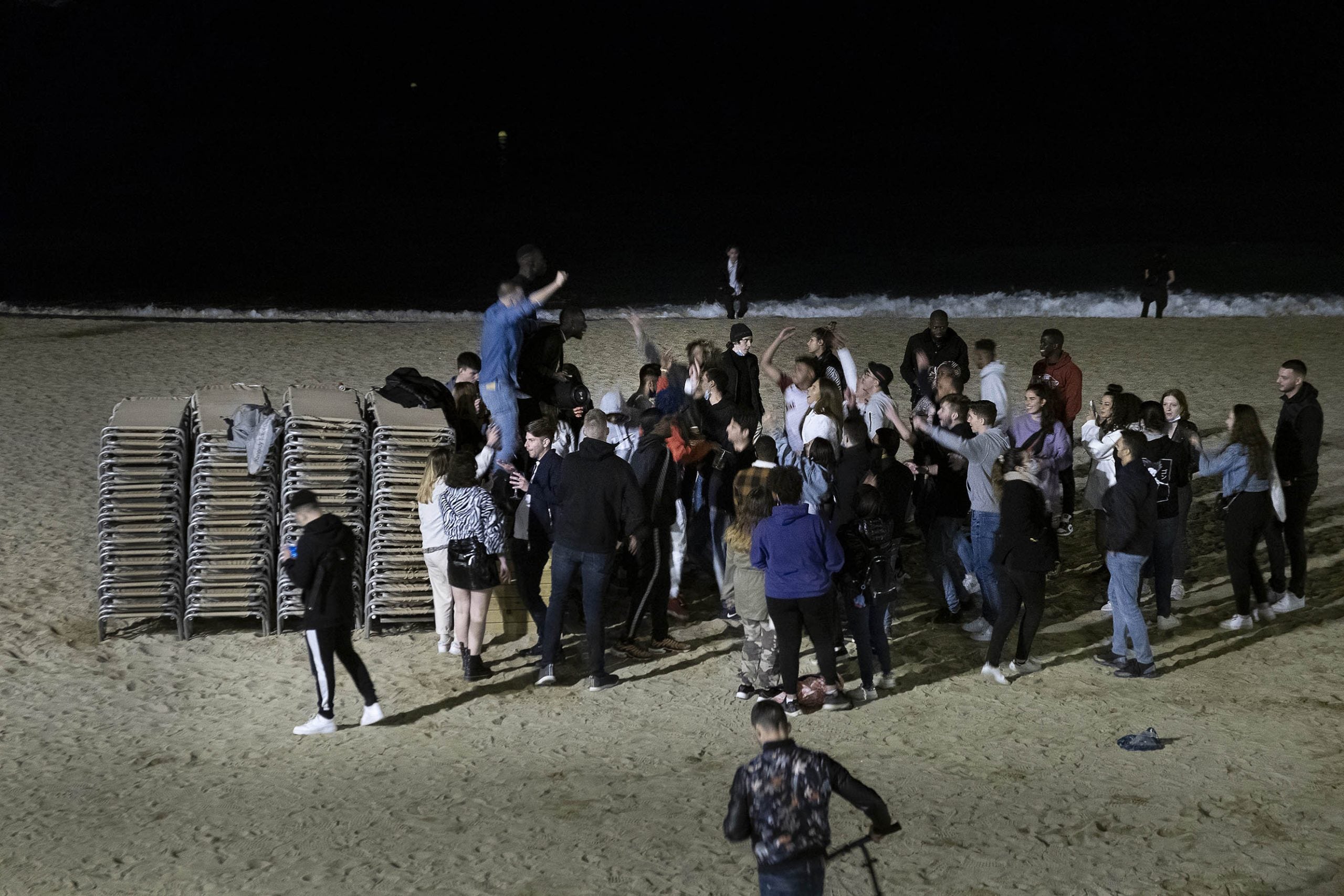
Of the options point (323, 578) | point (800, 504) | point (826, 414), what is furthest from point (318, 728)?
point (826, 414)

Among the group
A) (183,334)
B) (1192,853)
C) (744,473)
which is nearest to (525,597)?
(744,473)

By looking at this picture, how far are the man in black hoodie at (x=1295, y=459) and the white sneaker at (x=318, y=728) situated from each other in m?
6.80

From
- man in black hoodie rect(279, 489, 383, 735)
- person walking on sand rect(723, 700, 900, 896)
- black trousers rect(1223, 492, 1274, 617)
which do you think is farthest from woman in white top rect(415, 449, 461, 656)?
black trousers rect(1223, 492, 1274, 617)

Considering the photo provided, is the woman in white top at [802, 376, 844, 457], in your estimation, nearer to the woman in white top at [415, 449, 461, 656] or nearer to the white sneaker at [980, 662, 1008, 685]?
the white sneaker at [980, 662, 1008, 685]

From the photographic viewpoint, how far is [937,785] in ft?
24.5

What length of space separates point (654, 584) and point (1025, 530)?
2.66 meters

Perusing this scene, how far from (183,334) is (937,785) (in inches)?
768

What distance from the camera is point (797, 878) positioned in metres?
4.88

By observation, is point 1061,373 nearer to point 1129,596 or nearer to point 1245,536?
point 1245,536

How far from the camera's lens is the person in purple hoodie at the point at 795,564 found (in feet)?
25.8

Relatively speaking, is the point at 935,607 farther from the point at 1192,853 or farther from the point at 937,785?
the point at 1192,853

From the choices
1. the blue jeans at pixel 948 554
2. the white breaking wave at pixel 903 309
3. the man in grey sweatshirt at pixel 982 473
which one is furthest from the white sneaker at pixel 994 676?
the white breaking wave at pixel 903 309

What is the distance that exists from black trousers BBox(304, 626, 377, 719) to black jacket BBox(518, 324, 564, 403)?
3.04 metres

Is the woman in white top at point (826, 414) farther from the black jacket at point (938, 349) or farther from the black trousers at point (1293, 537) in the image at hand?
the black trousers at point (1293, 537)
